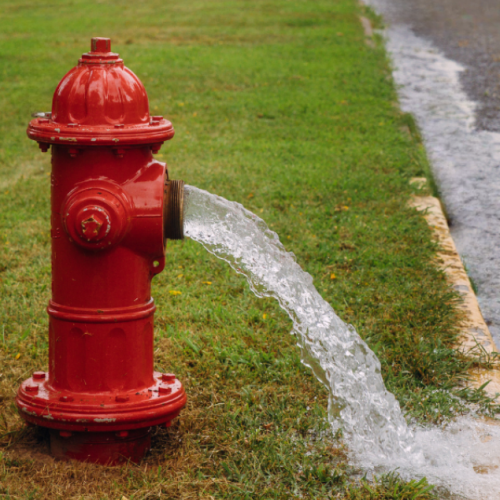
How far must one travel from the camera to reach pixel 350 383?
2520mm

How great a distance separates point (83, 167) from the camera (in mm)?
2021

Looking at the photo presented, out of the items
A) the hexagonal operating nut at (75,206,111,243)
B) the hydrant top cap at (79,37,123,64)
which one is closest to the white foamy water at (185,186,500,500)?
the hexagonal operating nut at (75,206,111,243)

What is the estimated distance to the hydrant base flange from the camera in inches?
81.7

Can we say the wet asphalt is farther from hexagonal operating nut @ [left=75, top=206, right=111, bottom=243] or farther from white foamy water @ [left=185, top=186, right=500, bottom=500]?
hexagonal operating nut @ [left=75, top=206, right=111, bottom=243]

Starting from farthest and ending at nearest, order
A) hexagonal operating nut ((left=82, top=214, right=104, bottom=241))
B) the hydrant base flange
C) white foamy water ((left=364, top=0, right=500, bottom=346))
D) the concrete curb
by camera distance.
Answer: white foamy water ((left=364, top=0, right=500, bottom=346))
the concrete curb
the hydrant base flange
hexagonal operating nut ((left=82, top=214, right=104, bottom=241))

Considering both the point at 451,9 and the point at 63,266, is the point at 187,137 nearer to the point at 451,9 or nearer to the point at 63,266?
the point at 63,266

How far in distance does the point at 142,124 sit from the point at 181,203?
0.27 meters

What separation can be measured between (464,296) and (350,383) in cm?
121

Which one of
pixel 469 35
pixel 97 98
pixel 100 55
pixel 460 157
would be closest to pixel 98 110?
pixel 97 98

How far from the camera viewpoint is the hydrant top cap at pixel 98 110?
1.95 meters

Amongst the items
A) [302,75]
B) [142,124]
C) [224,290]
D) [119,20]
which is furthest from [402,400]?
[119,20]

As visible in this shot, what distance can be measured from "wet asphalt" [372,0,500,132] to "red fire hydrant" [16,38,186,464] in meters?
5.77

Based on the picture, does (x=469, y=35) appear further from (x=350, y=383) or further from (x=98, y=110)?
(x=98, y=110)

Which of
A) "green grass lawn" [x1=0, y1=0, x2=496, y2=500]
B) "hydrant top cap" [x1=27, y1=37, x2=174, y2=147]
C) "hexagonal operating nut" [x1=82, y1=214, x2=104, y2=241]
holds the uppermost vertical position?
"hydrant top cap" [x1=27, y1=37, x2=174, y2=147]
